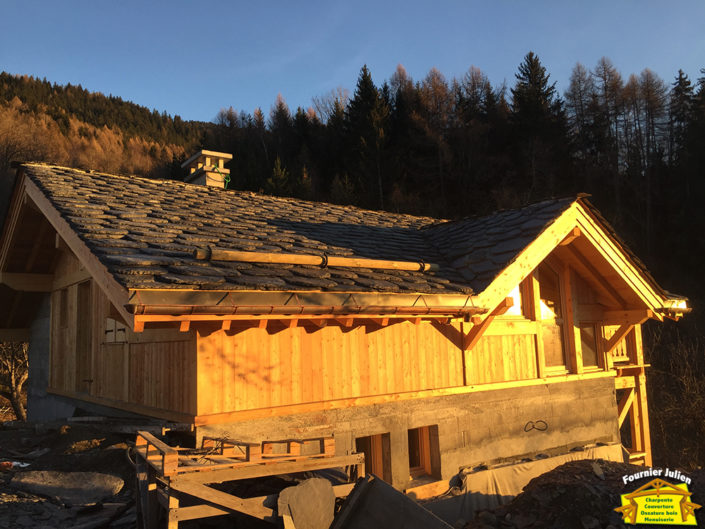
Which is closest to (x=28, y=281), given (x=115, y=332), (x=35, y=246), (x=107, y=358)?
(x=35, y=246)

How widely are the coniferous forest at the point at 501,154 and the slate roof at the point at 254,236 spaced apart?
2151cm

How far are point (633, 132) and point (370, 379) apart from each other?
4354 centimetres

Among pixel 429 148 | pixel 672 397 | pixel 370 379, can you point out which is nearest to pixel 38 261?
pixel 370 379

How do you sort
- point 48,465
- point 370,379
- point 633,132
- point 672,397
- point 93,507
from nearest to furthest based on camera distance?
point 93,507 < point 48,465 < point 370,379 < point 672,397 < point 633,132

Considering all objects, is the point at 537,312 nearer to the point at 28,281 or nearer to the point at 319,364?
the point at 319,364

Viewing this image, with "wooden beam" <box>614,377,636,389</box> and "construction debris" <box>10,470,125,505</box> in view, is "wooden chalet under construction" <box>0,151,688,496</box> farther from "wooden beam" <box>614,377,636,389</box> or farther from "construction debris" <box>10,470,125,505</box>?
"construction debris" <box>10,470,125,505</box>

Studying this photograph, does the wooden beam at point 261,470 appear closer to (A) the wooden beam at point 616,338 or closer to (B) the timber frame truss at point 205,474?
(B) the timber frame truss at point 205,474

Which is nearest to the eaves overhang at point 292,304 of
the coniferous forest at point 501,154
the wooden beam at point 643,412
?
the wooden beam at point 643,412

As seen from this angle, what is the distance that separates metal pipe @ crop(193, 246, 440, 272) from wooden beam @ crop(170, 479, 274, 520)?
265 centimetres

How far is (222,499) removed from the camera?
453 cm

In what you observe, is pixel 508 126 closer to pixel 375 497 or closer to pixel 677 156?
pixel 677 156

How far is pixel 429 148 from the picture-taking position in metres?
43.9

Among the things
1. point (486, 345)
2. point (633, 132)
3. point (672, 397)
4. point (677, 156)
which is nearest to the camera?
point (486, 345)

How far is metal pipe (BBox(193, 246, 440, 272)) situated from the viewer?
637 cm
